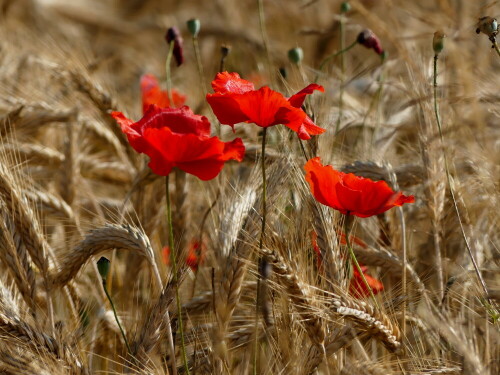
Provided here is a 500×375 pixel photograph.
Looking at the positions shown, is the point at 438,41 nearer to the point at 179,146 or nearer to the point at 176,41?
the point at 179,146

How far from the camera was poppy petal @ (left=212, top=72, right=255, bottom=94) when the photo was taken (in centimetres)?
164

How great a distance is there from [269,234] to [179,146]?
232 millimetres

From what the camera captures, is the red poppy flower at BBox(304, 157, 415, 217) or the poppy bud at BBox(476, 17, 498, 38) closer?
the red poppy flower at BBox(304, 157, 415, 217)

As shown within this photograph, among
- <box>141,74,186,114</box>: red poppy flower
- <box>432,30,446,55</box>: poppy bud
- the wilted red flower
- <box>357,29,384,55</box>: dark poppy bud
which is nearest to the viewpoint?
<box>432,30,446,55</box>: poppy bud

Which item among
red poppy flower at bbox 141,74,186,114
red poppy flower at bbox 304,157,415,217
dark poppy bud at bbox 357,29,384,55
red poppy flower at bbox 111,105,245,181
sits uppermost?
dark poppy bud at bbox 357,29,384,55

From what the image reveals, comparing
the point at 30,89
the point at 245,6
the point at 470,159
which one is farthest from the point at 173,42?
the point at 245,6

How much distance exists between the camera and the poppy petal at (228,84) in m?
1.64

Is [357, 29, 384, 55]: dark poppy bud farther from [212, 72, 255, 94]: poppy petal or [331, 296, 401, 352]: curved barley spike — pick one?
[331, 296, 401, 352]: curved barley spike

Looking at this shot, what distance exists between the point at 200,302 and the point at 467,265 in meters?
0.62

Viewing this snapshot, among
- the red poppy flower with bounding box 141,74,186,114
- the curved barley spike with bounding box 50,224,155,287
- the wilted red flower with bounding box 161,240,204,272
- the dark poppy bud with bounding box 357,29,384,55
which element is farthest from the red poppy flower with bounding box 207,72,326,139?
the red poppy flower with bounding box 141,74,186,114

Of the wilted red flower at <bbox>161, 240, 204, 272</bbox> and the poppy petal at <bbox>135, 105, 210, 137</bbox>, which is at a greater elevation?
the poppy petal at <bbox>135, 105, 210, 137</bbox>

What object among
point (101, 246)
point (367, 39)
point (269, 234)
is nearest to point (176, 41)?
point (367, 39)

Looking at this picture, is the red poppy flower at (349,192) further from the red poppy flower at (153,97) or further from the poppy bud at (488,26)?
the red poppy flower at (153,97)

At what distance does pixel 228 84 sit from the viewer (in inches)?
65.6
